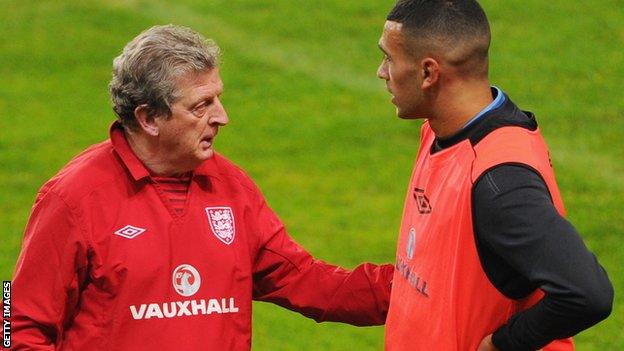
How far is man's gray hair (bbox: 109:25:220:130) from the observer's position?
4.86m

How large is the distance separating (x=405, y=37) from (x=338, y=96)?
8.50 metres

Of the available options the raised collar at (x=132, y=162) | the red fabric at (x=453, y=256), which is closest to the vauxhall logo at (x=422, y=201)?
the red fabric at (x=453, y=256)

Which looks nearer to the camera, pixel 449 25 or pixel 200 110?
pixel 449 25

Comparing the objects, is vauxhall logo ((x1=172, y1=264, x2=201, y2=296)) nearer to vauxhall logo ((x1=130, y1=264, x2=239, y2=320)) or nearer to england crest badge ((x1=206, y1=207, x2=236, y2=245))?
vauxhall logo ((x1=130, y1=264, x2=239, y2=320))

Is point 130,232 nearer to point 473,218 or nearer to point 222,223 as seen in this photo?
point 222,223

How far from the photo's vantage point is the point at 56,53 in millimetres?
14234

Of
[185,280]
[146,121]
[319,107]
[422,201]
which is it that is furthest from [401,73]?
[319,107]

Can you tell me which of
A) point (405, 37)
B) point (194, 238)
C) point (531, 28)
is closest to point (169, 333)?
point (194, 238)

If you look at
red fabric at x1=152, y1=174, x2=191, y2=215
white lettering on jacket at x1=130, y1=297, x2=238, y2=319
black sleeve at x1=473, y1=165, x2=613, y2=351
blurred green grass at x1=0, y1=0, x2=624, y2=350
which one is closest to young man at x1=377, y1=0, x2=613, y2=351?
black sleeve at x1=473, y1=165, x2=613, y2=351

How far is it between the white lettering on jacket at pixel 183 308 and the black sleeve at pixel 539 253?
1.08 m

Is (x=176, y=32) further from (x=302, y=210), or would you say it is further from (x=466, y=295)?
(x=302, y=210)

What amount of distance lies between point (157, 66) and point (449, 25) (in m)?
1.02

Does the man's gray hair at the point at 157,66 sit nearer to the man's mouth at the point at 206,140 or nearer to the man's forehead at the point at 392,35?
the man's mouth at the point at 206,140

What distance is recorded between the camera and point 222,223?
5055 mm
